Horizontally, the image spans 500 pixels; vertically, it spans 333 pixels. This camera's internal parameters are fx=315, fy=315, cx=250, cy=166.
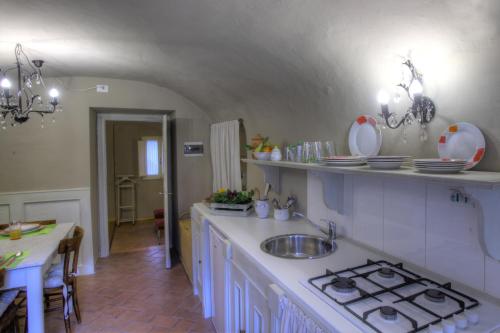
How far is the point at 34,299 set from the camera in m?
2.12

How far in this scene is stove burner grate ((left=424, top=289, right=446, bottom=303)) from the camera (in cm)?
120

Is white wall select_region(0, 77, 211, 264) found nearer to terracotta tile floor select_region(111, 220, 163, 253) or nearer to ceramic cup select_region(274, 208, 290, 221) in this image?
terracotta tile floor select_region(111, 220, 163, 253)

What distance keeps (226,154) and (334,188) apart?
6.60 ft

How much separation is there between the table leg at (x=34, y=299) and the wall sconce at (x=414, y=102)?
2.38m

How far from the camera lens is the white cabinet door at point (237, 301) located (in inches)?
76.7

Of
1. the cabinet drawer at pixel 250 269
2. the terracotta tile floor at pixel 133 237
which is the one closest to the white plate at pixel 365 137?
the cabinet drawer at pixel 250 269

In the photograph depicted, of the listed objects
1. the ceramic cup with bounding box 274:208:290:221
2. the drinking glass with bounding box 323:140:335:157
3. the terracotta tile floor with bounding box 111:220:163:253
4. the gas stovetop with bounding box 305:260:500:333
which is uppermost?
the drinking glass with bounding box 323:140:335:157

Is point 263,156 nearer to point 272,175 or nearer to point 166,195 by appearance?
point 272,175

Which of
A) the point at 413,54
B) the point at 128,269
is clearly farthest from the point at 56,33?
the point at 128,269

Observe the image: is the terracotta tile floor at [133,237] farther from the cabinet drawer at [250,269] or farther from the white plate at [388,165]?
the white plate at [388,165]

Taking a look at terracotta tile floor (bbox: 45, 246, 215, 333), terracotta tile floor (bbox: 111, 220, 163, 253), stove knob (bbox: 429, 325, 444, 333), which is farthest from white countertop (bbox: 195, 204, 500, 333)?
terracotta tile floor (bbox: 111, 220, 163, 253)

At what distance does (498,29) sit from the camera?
108 cm

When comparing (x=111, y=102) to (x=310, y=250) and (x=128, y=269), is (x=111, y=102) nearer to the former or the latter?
(x=128, y=269)

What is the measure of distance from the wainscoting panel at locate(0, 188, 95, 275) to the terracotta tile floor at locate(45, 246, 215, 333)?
1.07 ft
